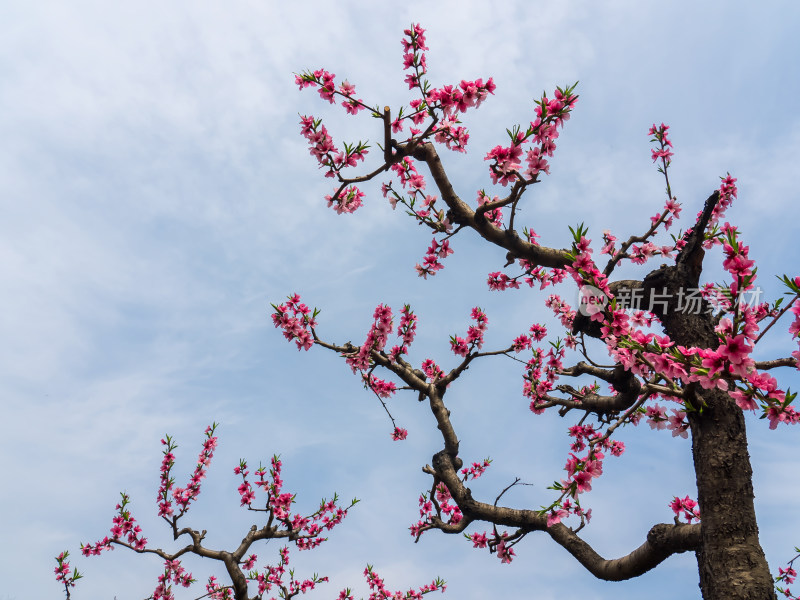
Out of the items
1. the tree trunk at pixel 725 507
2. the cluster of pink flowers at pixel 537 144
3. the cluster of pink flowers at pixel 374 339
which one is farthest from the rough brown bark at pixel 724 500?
the cluster of pink flowers at pixel 374 339

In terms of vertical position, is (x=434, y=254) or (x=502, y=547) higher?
(x=434, y=254)

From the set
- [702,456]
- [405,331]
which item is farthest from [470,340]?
[702,456]

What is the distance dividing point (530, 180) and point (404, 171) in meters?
2.42

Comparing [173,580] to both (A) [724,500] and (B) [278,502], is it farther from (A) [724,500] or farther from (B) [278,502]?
(A) [724,500]

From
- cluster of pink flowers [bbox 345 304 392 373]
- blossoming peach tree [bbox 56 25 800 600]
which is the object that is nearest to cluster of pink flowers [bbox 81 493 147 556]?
blossoming peach tree [bbox 56 25 800 600]

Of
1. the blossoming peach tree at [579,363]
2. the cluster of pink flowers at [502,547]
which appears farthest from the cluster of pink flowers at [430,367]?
the cluster of pink flowers at [502,547]

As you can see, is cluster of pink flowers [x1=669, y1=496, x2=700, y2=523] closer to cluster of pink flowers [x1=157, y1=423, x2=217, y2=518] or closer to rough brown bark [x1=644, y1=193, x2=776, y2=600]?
rough brown bark [x1=644, y1=193, x2=776, y2=600]

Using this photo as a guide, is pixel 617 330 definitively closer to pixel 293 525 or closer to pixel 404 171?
pixel 404 171

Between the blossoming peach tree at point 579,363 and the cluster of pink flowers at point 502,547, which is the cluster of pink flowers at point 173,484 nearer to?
the blossoming peach tree at point 579,363

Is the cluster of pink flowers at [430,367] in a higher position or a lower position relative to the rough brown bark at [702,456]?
higher

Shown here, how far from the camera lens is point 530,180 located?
16.3 feet

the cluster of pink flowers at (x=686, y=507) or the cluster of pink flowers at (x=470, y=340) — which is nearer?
the cluster of pink flowers at (x=686, y=507)

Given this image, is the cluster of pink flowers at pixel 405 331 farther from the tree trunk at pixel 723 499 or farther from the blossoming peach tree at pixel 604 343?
the tree trunk at pixel 723 499

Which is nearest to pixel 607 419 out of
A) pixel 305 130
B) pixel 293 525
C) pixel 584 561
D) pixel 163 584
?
pixel 584 561
